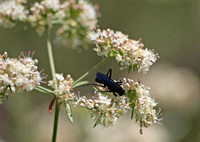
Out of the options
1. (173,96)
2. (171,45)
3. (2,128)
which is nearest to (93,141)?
(2,128)

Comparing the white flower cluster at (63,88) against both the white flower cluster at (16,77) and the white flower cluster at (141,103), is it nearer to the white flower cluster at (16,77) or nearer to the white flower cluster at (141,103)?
the white flower cluster at (16,77)

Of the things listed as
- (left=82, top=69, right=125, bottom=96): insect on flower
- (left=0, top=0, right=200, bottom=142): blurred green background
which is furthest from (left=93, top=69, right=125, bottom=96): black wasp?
(left=0, top=0, right=200, bottom=142): blurred green background

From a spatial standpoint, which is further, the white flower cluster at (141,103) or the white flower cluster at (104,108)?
the white flower cluster at (141,103)

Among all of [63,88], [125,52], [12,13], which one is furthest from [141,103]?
[12,13]

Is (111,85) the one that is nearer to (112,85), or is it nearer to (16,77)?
(112,85)

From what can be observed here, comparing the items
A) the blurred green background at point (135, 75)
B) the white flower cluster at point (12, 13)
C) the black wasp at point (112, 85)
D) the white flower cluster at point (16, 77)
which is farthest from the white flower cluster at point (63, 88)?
the blurred green background at point (135, 75)

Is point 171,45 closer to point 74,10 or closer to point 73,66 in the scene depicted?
point 73,66
